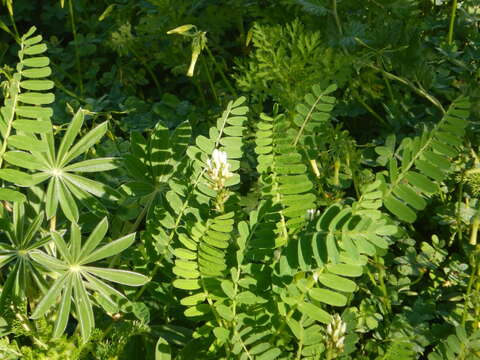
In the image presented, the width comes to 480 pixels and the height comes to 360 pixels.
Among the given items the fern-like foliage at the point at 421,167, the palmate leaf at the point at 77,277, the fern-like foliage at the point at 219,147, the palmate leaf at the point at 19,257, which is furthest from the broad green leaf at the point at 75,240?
the fern-like foliage at the point at 421,167

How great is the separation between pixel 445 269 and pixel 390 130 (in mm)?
579

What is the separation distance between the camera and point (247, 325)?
1.44 m

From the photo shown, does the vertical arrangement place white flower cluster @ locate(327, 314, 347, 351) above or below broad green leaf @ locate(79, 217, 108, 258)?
below

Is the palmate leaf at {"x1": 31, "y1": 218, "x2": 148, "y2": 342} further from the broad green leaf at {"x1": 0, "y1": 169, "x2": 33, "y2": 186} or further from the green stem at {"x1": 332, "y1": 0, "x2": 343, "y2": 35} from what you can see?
the green stem at {"x1": 332, "y1": 0, "x2": 343, "y2": 35}

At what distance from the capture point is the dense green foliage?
139cm

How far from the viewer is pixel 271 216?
1.43 metres

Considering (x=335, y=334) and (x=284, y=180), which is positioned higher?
(x=284, y=180)

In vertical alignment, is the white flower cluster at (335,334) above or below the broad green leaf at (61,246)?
below

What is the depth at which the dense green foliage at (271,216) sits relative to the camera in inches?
54.7

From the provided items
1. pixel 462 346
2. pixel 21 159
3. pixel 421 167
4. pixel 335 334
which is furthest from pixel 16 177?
pixel 462 346

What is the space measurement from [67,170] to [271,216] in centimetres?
55

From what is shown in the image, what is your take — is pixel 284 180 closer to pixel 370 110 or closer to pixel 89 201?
pixel 89 201

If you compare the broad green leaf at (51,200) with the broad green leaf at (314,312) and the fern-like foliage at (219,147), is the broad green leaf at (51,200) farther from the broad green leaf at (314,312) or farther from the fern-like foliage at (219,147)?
the broad green leaf at (314,312)

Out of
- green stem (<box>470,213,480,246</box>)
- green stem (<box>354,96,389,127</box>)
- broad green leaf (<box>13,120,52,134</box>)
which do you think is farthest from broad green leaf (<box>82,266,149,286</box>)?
green stem (<box>354,96,389,127</box>)
